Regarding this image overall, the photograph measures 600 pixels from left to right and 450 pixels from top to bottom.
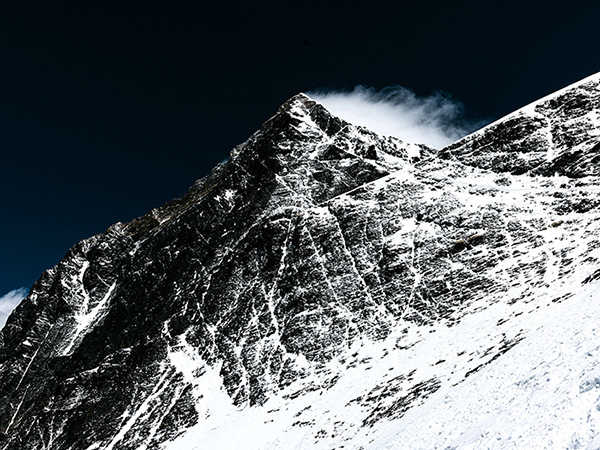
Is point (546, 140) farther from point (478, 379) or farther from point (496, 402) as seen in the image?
point (496, 402)

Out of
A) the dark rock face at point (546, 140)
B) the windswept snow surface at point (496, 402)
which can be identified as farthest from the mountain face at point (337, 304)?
the dark rock face at point (546, 140)

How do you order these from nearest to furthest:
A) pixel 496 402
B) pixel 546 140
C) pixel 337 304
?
pixel 496 402, pixel 337 304, pixel 546 140

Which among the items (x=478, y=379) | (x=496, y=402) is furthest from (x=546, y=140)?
(x=496, y=402)

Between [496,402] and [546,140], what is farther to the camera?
[546,140]

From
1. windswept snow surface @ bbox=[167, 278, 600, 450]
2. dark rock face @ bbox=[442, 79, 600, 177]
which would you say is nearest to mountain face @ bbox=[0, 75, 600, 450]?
windswept snow surface @ bbox=[167, 278, 600, 450]

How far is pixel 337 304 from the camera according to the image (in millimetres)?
69188

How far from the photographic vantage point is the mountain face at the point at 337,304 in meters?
39.5

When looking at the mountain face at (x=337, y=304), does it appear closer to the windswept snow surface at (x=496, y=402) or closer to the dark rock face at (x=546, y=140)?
the windswept snow surface at (x=496, y=402)

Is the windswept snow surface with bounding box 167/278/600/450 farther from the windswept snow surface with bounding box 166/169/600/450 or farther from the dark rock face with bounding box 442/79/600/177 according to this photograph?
the dark rock face with bounding box 442/79/600/177

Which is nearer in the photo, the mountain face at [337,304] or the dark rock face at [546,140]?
the mountain face at [337,304]

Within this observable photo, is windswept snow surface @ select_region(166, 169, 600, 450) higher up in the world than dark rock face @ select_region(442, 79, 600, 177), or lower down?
lower down

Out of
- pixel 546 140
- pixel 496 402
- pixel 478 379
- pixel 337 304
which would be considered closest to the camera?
pixel 496 402

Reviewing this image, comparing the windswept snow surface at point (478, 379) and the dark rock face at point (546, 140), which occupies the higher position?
the dark rock face at point (546, 140)

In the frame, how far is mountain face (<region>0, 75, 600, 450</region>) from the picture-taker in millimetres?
39469
